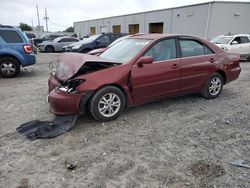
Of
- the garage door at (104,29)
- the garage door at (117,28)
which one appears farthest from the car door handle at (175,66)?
the garage door at (104,29)

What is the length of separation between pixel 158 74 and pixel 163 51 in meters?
0.54

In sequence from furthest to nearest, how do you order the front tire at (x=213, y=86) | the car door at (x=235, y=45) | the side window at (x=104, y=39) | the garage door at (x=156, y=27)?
the garage door at (x=156, y=27)
the side window at (x=104, y=39)
the car door at (x=235, y=45)
the front tire at (x=213, y=86)

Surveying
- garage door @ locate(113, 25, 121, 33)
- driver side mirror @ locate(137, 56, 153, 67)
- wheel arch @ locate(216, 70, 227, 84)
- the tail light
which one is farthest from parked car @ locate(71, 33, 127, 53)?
garage door @ locate(113, 25, 121, 33)

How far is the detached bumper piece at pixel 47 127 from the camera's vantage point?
13.0ft

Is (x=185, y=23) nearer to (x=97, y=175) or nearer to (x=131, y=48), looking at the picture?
(x=131, y=48)

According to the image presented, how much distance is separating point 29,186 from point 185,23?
26.3 m

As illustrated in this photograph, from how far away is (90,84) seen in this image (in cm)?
421

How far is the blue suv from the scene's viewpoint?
8.43 metres

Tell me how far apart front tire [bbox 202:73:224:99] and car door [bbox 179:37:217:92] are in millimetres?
180

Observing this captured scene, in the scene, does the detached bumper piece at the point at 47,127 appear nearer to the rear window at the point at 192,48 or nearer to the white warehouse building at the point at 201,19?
the rear window at the point at 192,48

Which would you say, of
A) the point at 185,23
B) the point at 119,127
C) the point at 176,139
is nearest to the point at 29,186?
the point at 119,127

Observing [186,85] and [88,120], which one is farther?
[186,85]

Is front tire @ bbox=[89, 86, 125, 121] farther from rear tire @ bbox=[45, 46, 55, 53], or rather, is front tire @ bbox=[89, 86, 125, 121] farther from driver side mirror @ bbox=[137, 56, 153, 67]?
rear tire @ bbox=[45, 46, 55, 53]

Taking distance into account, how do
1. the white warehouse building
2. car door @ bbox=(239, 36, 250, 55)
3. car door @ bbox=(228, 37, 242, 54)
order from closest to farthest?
car door @ bbox=(228, 37, 242, 54)
car door @ bbox=(239, 36, 250, 55)
the white warehouse building
